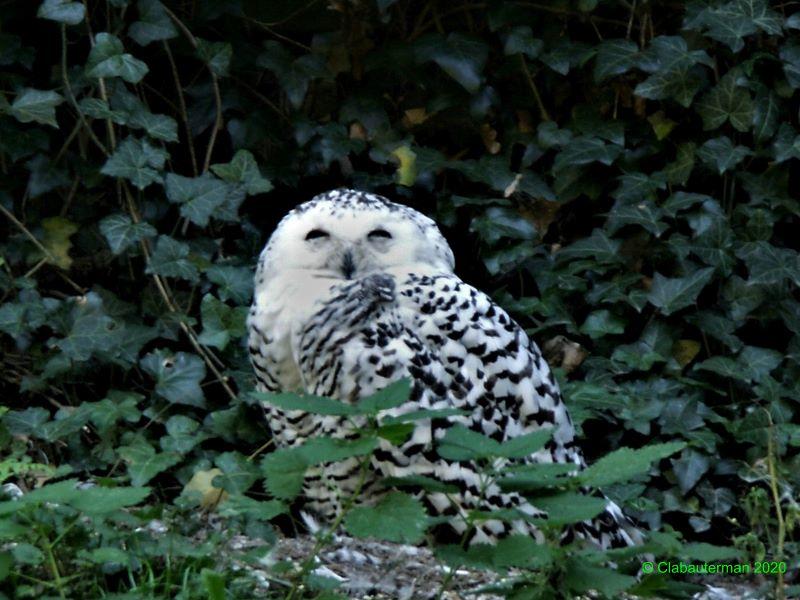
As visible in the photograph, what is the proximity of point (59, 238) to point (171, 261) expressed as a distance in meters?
0.51

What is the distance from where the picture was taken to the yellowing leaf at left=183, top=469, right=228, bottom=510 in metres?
3.91

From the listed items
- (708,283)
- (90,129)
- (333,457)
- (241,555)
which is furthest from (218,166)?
(333,457)

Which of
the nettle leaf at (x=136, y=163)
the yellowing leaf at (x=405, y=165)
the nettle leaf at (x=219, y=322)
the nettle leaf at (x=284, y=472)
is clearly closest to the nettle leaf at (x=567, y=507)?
the nettle leaf at (x=284, y=472)

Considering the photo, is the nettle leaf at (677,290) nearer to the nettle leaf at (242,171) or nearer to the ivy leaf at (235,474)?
the nettle leaf at (242,171)

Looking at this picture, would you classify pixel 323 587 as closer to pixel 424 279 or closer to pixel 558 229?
pixel 424 279

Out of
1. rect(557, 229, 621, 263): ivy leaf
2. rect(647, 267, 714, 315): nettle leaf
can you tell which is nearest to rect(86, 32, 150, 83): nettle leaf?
rect(557, 229, 621, 263): ivy leaf

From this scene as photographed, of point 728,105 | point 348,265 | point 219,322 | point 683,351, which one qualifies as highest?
point 728,105

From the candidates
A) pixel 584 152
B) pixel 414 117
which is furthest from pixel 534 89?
pixel 414 117

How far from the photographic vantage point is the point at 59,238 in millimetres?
4719

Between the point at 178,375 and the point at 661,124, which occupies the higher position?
the point at 661,124

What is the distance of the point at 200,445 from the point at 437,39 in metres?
1.66

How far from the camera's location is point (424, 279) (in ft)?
12.0

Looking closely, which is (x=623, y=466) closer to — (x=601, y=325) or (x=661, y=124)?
(x=601, y=325)

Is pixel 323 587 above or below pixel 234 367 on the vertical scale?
above
